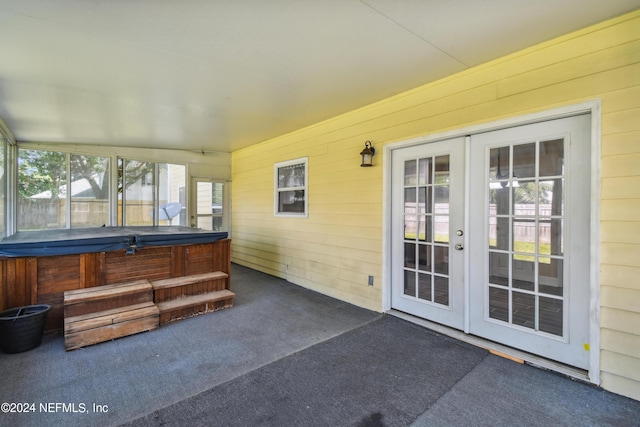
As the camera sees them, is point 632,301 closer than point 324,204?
Yes

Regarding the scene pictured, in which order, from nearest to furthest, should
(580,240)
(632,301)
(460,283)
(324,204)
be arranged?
1. (632,301)
2. (580,240)
3. (460,283)
4. (324,204)

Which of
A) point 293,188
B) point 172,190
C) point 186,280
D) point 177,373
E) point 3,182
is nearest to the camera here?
point 177,373

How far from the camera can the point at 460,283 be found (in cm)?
297

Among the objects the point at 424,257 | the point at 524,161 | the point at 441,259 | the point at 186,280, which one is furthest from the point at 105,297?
the point at 524,161

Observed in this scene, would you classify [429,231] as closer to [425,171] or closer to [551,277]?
[425,171]

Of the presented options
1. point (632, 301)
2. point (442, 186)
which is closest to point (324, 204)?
point (442, 186)

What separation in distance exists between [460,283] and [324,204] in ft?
7.02

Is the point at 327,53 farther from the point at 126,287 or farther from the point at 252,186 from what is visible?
the point at 252,186

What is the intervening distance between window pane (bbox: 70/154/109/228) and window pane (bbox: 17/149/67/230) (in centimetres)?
14

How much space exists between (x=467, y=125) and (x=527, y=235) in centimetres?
113

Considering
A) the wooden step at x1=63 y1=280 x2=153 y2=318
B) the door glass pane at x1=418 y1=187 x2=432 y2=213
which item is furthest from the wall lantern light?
the wooden step at x1=63 y1=280 x2=153 y2=318

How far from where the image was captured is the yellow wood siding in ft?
6.68

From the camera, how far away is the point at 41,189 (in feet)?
16.8

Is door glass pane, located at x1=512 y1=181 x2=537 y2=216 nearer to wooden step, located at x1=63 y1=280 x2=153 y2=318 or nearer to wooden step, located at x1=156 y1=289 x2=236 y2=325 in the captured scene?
wooden step, located at x1=156 y1=289 x2=236 y2=325
